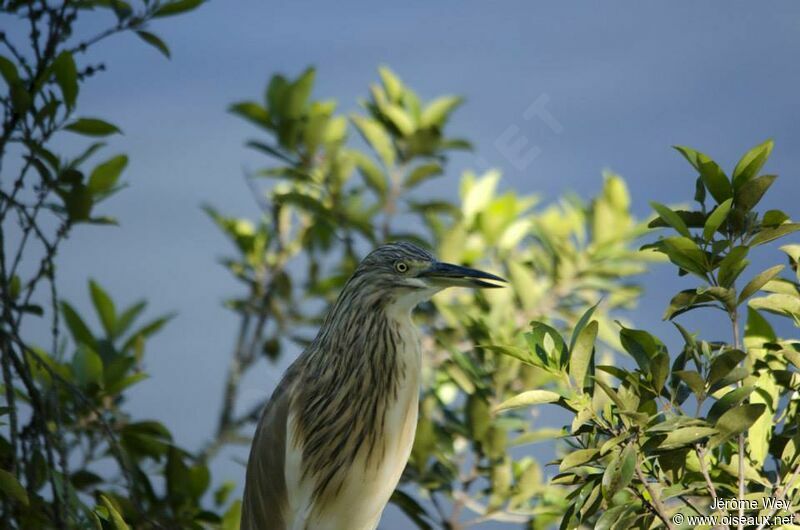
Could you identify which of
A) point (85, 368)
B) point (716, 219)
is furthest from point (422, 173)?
point (716, 219)

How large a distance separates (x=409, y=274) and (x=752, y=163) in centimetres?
94

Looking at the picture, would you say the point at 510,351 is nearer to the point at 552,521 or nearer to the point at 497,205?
the point at 552,521

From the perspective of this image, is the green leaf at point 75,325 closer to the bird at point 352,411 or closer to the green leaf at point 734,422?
the bird at point 352,411

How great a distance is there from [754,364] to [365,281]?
3.26ft

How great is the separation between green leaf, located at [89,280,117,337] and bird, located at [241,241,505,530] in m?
0.83

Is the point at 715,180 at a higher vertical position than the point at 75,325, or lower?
lower

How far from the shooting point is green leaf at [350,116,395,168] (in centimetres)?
383

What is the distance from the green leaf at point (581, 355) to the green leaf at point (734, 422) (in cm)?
25

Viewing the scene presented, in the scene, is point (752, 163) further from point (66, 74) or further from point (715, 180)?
point (66, 74)

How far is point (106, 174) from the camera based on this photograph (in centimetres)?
279

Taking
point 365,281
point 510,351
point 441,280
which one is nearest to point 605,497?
point 510,351

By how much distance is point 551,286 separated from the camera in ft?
13.0

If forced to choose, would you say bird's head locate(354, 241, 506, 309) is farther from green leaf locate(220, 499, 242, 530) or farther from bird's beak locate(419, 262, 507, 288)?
green leaf locate(220, 499, 242, 530)

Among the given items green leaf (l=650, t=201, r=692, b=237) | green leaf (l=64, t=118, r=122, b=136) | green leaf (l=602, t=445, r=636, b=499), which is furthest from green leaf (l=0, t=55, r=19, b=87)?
green leaf (l=602, t=445, r=636, b=499)
